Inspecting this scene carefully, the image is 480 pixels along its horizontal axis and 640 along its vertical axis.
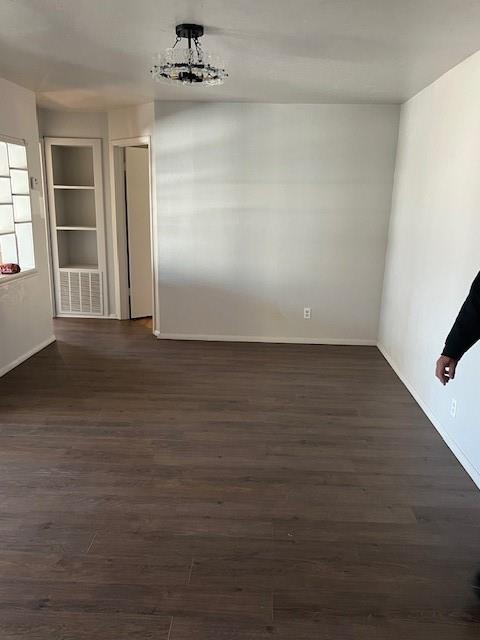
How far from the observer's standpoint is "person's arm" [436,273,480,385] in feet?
6.70

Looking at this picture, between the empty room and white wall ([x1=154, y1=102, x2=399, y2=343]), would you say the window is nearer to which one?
the empty room

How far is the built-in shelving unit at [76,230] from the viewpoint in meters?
6.13

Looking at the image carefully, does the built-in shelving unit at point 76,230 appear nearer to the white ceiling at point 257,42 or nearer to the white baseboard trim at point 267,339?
the white baseboard trim at point 267,339

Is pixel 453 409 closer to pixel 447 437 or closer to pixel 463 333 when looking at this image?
pixel 447 437

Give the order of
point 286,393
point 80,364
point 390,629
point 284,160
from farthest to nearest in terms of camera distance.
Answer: point 284,160 < point 80,364 < point 286,393 < point 390,629

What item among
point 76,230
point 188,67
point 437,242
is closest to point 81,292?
point 76,230

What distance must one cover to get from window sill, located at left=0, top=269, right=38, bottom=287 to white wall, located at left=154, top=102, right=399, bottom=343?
4.24 ft

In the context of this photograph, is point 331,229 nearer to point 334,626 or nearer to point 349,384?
point 349,384

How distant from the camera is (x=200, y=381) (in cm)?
424

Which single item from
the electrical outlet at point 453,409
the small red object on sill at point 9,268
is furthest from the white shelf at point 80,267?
the electrical outlet at point 453,409

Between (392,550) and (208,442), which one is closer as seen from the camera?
(392,550)

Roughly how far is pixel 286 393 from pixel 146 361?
4.83 ft

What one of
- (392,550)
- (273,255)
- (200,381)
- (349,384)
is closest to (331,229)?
(273,255)

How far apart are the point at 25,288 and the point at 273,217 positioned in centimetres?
251
